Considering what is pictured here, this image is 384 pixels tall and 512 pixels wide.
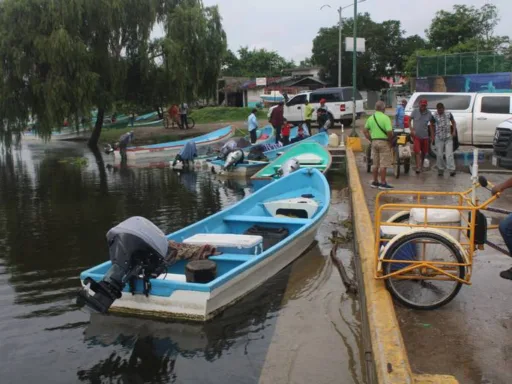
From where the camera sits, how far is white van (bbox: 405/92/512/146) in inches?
568

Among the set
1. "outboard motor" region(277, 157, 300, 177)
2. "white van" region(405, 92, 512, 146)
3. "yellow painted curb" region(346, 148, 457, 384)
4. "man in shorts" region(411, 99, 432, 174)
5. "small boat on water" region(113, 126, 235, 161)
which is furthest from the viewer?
"small boat on water" region(113, 126, 235, 161)

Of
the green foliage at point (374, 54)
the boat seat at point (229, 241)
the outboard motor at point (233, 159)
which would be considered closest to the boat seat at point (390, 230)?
the boat seat at point (229, 241)

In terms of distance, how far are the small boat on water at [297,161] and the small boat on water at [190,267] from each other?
5938 mm

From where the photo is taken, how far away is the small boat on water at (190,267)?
5441 mm

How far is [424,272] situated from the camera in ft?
16.5

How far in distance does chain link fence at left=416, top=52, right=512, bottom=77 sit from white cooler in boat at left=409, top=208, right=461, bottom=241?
24580 millimetres

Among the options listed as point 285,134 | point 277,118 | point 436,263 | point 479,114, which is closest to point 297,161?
point 479,114

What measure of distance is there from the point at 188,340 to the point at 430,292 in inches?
98.6

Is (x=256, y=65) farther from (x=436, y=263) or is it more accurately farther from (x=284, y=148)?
(x=436, y=263)

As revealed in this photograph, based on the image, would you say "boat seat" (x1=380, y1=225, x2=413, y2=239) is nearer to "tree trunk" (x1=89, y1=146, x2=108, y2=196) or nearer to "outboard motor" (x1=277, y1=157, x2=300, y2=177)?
"outboard motor" (x1=277, y1=157, x2=300, y2=177)

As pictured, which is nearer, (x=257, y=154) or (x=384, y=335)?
(x=384, y=335)

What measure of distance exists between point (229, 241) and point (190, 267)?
45.7 inches

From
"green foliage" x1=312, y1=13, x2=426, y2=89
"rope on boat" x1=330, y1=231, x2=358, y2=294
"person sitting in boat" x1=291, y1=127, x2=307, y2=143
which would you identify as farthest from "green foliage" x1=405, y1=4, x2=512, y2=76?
"rope on boat" x1=330, y1=231, x2=358, y2=294

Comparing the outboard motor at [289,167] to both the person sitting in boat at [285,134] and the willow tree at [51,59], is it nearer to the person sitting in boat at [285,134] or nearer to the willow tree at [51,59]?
the person sitting in boat at [285,134]
